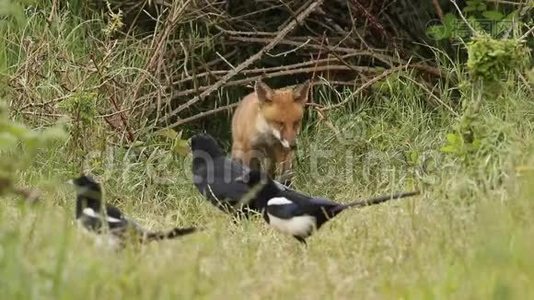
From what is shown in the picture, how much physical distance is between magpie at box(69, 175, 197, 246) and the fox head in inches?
122

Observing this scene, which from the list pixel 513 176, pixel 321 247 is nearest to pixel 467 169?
pixel 513 176

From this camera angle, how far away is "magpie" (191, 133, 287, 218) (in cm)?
734

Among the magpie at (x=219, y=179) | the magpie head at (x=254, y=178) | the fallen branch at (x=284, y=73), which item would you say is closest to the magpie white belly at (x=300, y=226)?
the magpie head at (x=254, y=178)

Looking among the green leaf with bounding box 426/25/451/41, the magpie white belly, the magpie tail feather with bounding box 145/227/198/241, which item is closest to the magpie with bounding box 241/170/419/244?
the magpie white belly

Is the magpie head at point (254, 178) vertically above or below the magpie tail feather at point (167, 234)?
below

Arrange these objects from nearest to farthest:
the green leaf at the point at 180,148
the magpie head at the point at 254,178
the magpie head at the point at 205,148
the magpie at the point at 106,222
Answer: the magpie at the point at 106,222, the magpie head at the point at 254,178, the magpie head at the point at 205,148, the green leaf at the point at 180,148

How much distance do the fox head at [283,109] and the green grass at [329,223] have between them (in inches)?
18.3

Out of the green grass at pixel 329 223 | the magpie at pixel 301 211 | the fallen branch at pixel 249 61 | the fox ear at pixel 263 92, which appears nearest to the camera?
the green grass at pixel 329 223

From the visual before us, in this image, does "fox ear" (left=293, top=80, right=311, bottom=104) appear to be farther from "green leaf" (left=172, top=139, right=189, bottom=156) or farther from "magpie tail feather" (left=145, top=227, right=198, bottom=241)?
"magpie tail feather" (left=145, top=227, right=198, bottom=241)

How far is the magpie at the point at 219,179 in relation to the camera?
24.1 feet

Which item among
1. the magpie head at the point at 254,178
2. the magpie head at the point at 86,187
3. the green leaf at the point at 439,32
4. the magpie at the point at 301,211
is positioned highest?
the magpie head at the point at 86,187

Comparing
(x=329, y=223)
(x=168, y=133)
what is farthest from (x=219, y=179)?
(x=168, y=133)

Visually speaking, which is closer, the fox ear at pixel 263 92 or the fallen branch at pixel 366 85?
the fox ear at pixel 263 92

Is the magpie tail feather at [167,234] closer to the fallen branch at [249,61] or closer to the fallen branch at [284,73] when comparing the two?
the fallen branch at [249,61]
